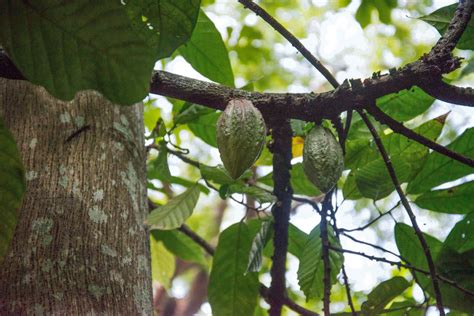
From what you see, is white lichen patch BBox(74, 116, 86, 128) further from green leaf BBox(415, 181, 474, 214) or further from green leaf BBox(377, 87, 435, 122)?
green leaf BBox(415, 181, 474, 214)

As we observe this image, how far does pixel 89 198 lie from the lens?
127cm

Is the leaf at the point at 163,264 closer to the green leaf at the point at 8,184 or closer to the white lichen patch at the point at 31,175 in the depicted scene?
the white lichen patch at the point at 31,175

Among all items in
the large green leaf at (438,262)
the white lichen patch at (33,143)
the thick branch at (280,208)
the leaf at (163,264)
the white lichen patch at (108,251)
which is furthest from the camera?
the leaf at (163,264)

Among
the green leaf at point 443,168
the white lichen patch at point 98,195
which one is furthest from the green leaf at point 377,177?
the white lichen patch at point 98,195

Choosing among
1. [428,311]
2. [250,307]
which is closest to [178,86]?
[250,307]

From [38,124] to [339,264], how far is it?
0.90 metres

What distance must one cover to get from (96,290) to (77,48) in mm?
460

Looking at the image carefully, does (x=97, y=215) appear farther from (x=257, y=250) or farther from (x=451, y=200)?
(x=451, y=200)

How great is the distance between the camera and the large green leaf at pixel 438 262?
60.7 inches

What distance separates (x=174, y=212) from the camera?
178 centimetres

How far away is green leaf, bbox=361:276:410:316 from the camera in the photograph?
1547 mm

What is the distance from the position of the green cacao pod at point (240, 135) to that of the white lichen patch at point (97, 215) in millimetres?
292

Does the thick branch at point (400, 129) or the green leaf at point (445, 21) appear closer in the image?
the thick branch at point (400, 129)

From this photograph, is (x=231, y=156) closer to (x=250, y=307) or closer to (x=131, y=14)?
(x=131, y=14)
